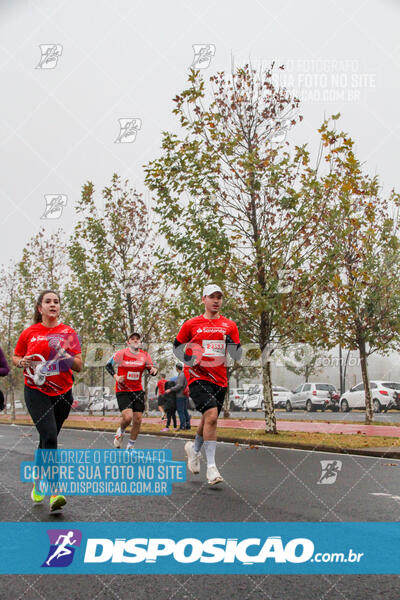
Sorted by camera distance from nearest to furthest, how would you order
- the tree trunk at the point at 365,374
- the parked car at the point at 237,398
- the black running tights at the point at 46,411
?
1. the black running tights at the point at 46,411
2. the tree trunk at the point at 365,374
3. the parked car at the point at 237,398

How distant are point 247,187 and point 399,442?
6.13 meters

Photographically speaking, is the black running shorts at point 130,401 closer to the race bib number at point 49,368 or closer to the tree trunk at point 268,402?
the race bib number at point 49,368

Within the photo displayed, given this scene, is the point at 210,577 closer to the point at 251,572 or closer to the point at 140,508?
the point at 251,572

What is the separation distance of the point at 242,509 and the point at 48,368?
2065mm

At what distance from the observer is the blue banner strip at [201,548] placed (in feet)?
13.0

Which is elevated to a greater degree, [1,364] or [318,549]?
[318,549]

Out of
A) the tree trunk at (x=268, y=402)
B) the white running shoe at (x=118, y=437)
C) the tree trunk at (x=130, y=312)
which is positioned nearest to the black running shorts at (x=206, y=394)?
the white running shoe at (x=118, y=437)

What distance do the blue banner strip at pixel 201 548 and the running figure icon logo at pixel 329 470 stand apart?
2.68m

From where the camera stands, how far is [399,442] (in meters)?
11.8

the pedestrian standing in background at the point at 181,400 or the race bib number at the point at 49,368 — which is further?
the pedestrian standing in background at the point at 181,400

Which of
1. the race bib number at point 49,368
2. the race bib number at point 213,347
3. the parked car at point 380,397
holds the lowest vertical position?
the race bib number at point 49,368

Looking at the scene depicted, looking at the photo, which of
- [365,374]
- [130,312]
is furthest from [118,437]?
[130,312]

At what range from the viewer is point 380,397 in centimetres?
2925

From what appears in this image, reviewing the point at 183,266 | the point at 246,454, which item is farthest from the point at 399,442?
the point at 183,266
